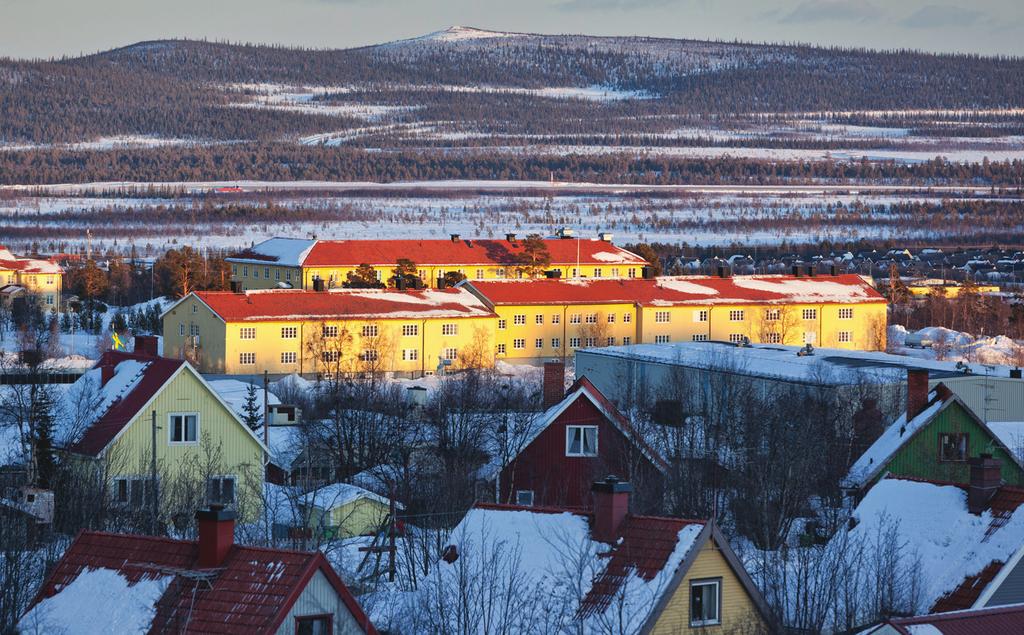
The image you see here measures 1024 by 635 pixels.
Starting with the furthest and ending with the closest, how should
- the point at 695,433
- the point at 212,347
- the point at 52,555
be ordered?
1. the point at 212,347
2. the point at 695,433
3. the point at 52,555

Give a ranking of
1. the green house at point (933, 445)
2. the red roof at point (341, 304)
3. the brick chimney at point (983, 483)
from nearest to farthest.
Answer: the brick chimney at point (983, 483) < the green house at point (933, 445) < the red roof at point (341, 304)

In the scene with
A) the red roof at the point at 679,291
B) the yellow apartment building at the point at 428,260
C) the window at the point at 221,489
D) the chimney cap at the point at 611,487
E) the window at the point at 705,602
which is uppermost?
the yellow apartment building at the point at 428,260

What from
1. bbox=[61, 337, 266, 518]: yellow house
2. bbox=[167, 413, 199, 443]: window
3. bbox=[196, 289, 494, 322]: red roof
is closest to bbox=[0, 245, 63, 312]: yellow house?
bbox=[196, 289, 494, 322]: red roof

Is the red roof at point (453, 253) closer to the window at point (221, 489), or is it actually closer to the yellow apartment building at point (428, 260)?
the yellow apartment building at point (428, 260)

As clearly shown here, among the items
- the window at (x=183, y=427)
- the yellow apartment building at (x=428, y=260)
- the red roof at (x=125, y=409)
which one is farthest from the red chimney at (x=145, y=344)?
the yellow apartment building at (x=428, y=260)

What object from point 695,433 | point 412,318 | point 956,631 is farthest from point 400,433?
point 412,318

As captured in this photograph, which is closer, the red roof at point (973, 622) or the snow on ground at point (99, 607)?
the red roof at point (973, 622)

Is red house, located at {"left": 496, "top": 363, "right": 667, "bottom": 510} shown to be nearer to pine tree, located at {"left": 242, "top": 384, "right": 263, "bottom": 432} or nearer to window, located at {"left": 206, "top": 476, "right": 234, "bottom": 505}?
window, located at {"left": 206, "top": 476, "right": 234, "bottom": 505}

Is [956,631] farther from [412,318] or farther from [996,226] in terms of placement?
[996,226]
